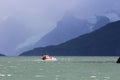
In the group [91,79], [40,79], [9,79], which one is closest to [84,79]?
[91,79]

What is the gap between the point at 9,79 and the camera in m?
75.7

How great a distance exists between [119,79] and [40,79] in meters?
13.3

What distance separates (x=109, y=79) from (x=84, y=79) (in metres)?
4.06

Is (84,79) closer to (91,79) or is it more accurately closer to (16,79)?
(91,79)

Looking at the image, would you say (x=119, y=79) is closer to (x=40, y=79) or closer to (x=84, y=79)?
(x=84, y=79)

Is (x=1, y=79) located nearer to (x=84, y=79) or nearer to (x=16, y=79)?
(x=16, y=79)

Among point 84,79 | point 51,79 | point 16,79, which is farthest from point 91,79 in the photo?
point 16,79

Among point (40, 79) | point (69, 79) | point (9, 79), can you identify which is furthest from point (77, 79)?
point (9, 79)

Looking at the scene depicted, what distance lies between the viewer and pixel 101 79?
77250 millimetres

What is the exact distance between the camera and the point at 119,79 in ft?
259

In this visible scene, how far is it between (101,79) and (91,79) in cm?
176

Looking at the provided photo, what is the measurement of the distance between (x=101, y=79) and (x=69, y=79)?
17.5ft

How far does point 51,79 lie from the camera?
251 ft

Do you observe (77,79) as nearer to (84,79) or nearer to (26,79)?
(84,79)
